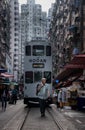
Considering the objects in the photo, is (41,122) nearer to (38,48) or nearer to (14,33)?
(38,48)

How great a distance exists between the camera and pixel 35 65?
35.2 meters

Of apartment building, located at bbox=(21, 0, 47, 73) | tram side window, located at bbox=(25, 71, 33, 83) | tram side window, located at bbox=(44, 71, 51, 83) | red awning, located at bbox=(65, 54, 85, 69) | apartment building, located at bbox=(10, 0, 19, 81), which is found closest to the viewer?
red awning, located at bbox=(65, 54, 85, 69)

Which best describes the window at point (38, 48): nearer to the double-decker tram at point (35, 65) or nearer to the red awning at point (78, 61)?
the double-decker tram at point (35, 65)

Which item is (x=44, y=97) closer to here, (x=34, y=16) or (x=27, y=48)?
(x=27, y=48)

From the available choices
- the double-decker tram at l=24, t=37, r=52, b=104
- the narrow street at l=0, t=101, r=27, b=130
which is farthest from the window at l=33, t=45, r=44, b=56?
the narrow street at l=0, t=101, r=27, b=130

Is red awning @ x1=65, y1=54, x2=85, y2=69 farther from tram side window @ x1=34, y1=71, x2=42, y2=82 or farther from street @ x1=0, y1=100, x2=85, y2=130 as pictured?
street @ x1=0, y1=100, x2=85, y2=130

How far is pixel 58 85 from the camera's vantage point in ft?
290

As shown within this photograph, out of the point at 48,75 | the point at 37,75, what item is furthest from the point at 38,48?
the point at 48,75

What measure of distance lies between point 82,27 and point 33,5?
337 feet

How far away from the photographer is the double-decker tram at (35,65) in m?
35.1

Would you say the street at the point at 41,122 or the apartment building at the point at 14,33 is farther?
the apartment building at the point at 14,33

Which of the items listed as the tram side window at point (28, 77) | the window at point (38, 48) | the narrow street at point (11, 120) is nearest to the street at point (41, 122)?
the narrow street at point (11, 120)

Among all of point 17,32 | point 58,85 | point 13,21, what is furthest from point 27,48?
point 17,32

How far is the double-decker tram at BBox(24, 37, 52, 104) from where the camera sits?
35.1 meters
